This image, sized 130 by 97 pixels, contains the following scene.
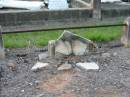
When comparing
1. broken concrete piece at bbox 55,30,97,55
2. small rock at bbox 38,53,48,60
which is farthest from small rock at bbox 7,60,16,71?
broken concrete piece at bbox 55,30,97,55

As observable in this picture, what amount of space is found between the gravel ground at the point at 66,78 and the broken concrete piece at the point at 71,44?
0.52 ft

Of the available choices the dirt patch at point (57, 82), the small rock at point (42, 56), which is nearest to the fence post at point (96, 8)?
the small rock at point (42, 56)

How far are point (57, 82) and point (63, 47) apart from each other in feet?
4.35

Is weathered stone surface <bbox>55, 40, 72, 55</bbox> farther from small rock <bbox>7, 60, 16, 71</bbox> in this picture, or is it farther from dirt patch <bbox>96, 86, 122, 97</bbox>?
dirt patch <bbox>96, 86, 122, 97</bbox>

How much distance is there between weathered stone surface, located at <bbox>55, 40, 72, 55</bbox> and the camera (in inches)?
302

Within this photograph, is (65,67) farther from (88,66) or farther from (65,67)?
(88,66)

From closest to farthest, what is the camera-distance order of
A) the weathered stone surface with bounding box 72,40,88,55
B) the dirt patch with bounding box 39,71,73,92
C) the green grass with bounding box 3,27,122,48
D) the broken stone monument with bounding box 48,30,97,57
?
the dirt patch with bounding box 39,71,73,92
the broken stone monument with bounding box 48,30,97,57
the weathered stone surface with bounding box 72,40,88,55
the green grass with bounding box 3,27,122,48

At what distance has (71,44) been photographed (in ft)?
25.6

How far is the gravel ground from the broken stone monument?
156mm

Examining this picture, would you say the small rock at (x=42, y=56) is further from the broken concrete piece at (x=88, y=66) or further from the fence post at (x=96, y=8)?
the fence post at (x=96, y=8)

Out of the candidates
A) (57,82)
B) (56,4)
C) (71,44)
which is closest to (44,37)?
(71,44)

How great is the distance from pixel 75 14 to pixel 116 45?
8.78ft

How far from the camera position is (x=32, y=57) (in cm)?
781

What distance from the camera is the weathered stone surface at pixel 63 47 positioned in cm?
766
